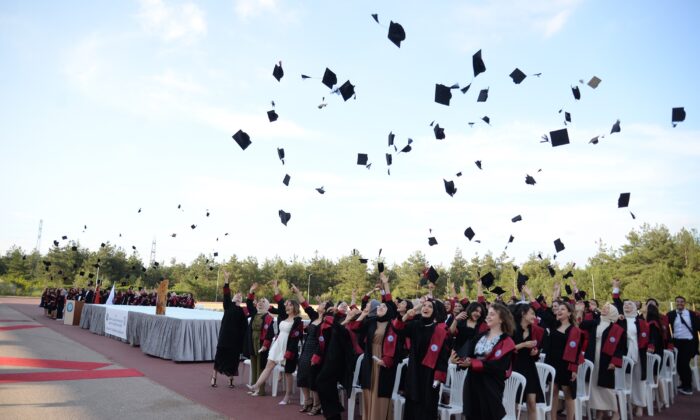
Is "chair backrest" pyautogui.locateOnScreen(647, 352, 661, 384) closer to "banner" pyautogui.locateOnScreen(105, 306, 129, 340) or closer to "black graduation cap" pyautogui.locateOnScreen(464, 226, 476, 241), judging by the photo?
"black graduation cap" pyautogui.locateOnScreen(464, 226, 476, 241)

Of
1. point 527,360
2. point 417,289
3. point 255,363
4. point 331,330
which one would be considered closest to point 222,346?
point 255,363

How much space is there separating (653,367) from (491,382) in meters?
5.15

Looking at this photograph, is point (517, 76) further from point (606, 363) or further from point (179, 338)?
point (179, 338)

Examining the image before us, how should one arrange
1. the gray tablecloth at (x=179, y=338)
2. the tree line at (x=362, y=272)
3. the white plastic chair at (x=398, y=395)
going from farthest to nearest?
the tree line at (x=362, y=272) < the gray tablecloth at (x=179, y=338) < the white plastic chair at (x=398, y=395)

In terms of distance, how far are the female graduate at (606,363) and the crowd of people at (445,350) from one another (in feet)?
0.04

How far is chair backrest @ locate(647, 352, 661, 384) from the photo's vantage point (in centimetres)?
754

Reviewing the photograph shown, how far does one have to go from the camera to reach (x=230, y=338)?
357 inches

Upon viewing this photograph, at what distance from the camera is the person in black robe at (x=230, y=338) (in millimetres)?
8867

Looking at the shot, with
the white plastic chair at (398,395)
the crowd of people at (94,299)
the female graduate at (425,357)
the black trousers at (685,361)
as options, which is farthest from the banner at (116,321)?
the black trousers at (685,361)

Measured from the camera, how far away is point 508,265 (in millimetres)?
48156

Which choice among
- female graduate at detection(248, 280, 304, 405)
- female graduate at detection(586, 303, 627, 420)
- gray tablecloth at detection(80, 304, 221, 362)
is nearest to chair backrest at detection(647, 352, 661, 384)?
female graduate at detection(586, 303, 627, 420)

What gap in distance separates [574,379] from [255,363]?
5.60 meters

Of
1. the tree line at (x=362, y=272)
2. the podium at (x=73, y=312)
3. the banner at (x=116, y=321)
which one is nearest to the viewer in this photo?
the banner at (x=116, y=321)

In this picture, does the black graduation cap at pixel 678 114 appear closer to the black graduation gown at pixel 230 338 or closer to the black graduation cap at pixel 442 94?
the black graduation cap at pixel 442 94
